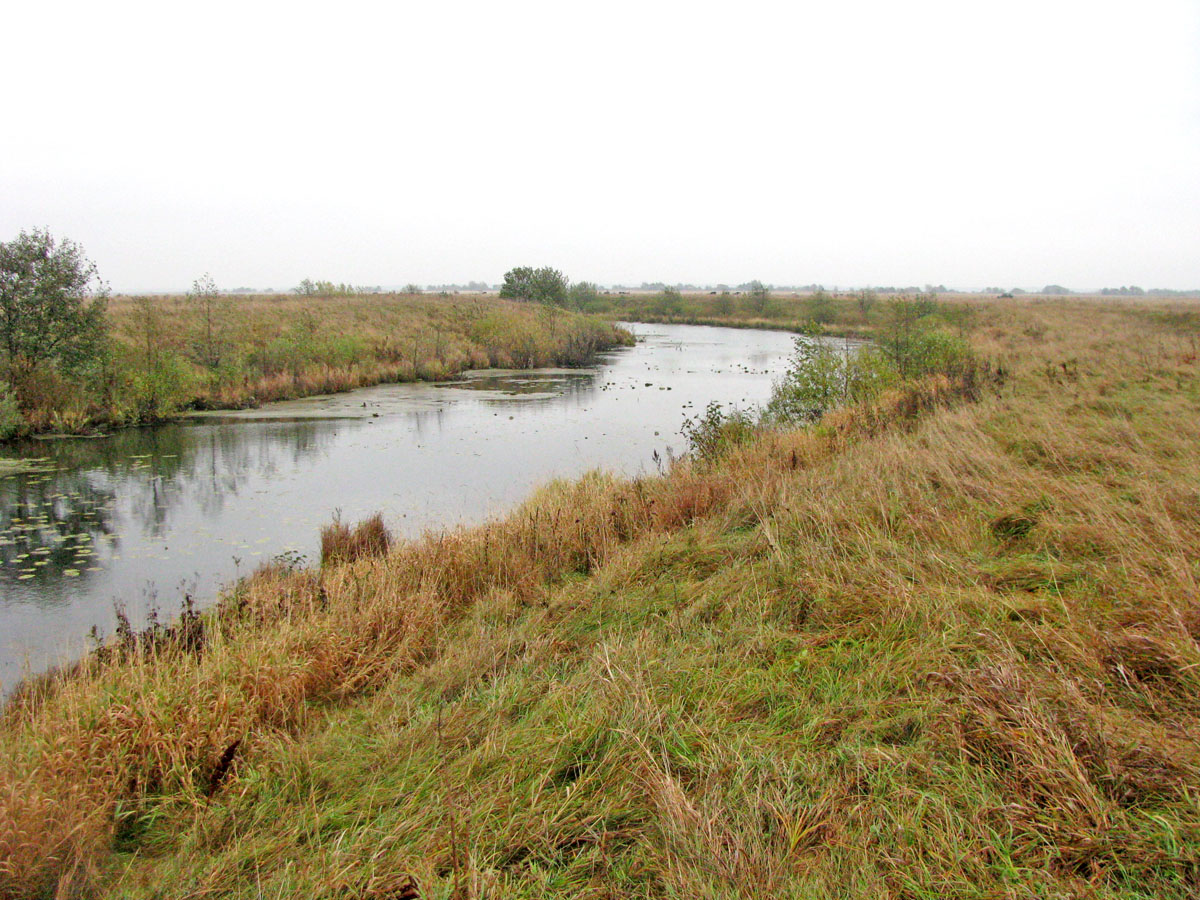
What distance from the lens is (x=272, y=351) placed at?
23.4 meters

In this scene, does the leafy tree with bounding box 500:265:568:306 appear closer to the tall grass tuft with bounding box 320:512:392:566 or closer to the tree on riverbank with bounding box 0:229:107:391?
the tree on riverbank with bounding box 0:229:107:391

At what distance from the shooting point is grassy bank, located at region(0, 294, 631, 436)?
1650 cm

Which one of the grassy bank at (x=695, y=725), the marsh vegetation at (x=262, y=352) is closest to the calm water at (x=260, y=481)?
the marsh vegetation at (x=262, y=352)

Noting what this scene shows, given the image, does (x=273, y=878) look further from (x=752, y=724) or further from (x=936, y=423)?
(x=936, y=423)

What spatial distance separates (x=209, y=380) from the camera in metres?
20.0

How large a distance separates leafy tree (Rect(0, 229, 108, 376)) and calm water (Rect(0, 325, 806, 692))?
8.68 feet

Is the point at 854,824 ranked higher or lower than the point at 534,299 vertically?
lower

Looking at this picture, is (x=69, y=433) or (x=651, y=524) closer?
(x=651, y=524)

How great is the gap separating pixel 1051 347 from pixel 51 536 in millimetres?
25542

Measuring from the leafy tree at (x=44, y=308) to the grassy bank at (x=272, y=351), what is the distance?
428 mm

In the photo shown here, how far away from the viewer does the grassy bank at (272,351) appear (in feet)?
54.1

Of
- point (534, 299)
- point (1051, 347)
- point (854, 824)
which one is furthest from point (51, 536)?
point (534, 299)

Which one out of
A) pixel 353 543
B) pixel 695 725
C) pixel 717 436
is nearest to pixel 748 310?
pixel 717 436

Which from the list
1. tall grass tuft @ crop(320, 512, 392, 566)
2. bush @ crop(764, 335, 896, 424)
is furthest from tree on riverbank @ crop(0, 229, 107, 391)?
bush @ crop(764, 335, 896, 424)
